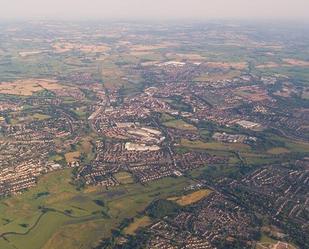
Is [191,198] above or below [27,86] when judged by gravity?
above

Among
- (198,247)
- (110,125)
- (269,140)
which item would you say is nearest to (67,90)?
(110,125)

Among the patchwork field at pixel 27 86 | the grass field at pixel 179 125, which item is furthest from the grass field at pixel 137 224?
the patchwork field at pixel 27 86

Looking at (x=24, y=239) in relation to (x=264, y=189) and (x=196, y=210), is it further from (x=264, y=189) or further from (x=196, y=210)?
(x=264, y=189)

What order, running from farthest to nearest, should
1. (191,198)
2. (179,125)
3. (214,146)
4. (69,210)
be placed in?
(179,125), (214,146), (191,198), (69,210)

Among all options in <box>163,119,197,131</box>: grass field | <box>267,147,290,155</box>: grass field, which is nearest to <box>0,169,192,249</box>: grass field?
<box>267,147,290,155</box>: grass field

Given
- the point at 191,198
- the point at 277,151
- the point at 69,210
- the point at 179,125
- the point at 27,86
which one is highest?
the point at 191,198

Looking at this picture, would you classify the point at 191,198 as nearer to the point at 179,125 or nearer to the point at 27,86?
the point at 179,125

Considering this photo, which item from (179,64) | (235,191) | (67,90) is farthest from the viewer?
(179,64)

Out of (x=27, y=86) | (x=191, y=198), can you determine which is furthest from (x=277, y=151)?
(x=27, y=86)
